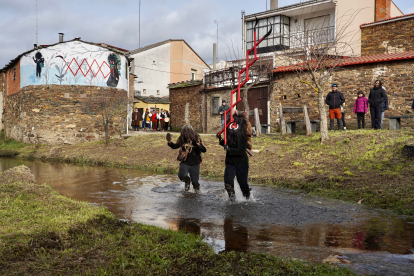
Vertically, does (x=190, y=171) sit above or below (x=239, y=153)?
below

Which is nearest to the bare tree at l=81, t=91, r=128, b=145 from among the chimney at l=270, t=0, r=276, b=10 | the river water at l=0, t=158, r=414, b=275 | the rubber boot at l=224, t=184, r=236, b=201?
the river water at l=0, t=158, r=414, b=275

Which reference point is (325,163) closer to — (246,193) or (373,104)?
(246,193)

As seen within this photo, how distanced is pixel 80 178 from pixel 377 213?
8620 mm

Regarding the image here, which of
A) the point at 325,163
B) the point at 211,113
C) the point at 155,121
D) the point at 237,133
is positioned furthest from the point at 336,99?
the point at 155,121

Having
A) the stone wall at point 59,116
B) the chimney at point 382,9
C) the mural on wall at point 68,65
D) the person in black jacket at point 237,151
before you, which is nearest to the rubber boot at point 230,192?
the person in black jacket at point 237,151

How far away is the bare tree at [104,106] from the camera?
69.7ft

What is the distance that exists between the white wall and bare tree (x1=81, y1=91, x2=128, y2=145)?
1692 cm

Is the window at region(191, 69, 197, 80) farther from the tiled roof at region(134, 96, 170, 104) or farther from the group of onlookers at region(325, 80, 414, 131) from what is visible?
the group of onlookers at region(325, 80, 414, 131)

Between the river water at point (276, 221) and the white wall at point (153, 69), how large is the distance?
3070 cm

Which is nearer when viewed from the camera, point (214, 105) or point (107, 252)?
point (107, 252)

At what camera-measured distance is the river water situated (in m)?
4.35

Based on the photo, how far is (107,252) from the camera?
158 inches

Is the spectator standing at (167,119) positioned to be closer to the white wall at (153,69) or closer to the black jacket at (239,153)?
the white wall at (153,69)

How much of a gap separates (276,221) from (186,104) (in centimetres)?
2231
